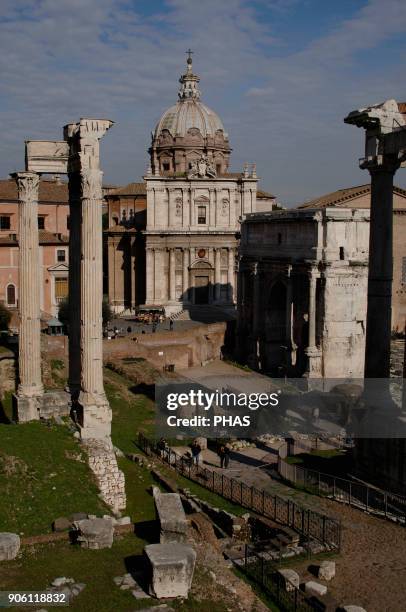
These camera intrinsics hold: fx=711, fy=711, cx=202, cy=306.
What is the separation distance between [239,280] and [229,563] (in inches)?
1239

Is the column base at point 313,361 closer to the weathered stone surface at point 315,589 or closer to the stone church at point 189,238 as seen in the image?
the stone church at point 189,238

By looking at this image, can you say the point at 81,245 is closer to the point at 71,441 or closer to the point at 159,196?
the point at 71,441

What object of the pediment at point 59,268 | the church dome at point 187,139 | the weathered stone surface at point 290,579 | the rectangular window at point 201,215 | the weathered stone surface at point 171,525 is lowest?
the weathered stone surface at point 290,579

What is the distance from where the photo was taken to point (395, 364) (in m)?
32.7

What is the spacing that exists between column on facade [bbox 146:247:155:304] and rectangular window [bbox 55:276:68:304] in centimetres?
639

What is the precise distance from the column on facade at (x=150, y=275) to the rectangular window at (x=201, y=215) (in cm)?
421

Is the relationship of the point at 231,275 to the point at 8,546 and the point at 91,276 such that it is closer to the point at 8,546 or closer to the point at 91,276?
the point at 91,276

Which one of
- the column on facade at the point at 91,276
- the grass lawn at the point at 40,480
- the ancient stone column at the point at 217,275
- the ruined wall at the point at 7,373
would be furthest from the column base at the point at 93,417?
the ancient stone column at the point at 217,275

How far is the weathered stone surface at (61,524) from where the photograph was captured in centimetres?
1288

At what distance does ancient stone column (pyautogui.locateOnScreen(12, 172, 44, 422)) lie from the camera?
18.3m

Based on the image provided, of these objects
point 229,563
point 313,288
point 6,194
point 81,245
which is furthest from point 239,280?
point 229,563

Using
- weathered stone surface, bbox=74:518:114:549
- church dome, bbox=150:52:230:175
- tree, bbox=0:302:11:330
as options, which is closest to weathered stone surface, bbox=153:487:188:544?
weathered stone surface, bbox=74:518:114:549

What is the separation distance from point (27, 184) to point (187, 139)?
42.4 m

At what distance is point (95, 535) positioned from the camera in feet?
38.8
